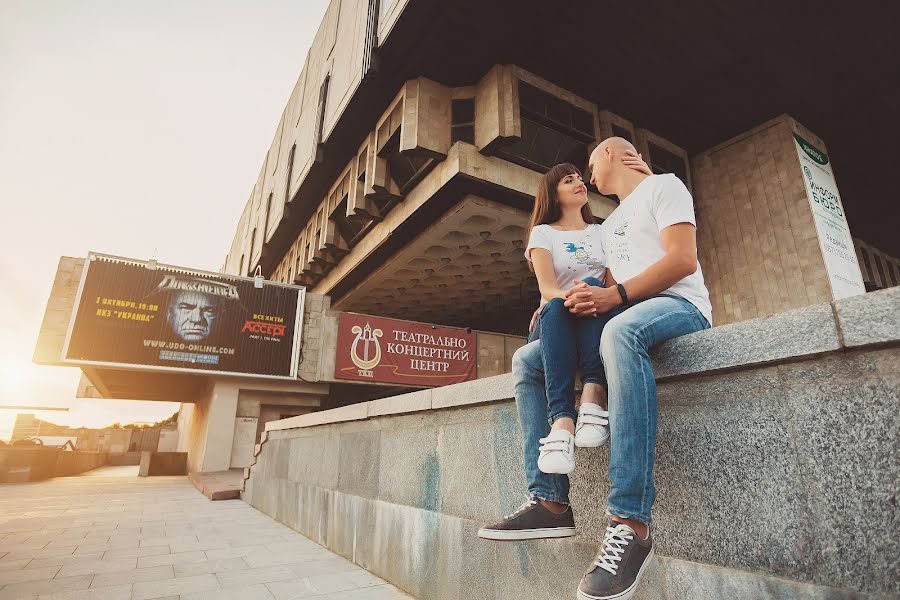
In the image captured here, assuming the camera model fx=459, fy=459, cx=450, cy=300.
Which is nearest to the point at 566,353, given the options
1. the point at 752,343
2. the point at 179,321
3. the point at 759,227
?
the point at 752,343

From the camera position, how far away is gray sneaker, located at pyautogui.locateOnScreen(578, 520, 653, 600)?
1474mm

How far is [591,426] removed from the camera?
1829 mm

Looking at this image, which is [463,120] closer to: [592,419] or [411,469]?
[411,469]

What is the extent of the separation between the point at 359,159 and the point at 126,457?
89.5 ft

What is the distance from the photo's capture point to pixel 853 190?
617 inches

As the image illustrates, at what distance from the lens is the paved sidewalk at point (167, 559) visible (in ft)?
11.5

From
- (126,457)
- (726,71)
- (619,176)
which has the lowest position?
(126,457)

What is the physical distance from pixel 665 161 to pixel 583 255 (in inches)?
575

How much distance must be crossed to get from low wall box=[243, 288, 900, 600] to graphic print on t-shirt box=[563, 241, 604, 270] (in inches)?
25.3

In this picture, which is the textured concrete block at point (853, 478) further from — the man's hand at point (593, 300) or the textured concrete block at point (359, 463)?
the textured concrete block at point (359, 463)

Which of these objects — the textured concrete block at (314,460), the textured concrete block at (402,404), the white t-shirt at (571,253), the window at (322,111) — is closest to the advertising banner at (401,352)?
the window at (322,111)

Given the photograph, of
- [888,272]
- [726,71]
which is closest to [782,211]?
[726,71]

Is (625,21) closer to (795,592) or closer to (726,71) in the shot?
(726,71)

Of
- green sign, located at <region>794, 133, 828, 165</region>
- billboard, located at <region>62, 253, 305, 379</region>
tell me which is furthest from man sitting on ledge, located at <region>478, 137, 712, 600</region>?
billboard, located at <region>62, 253, 305, 379</region>
